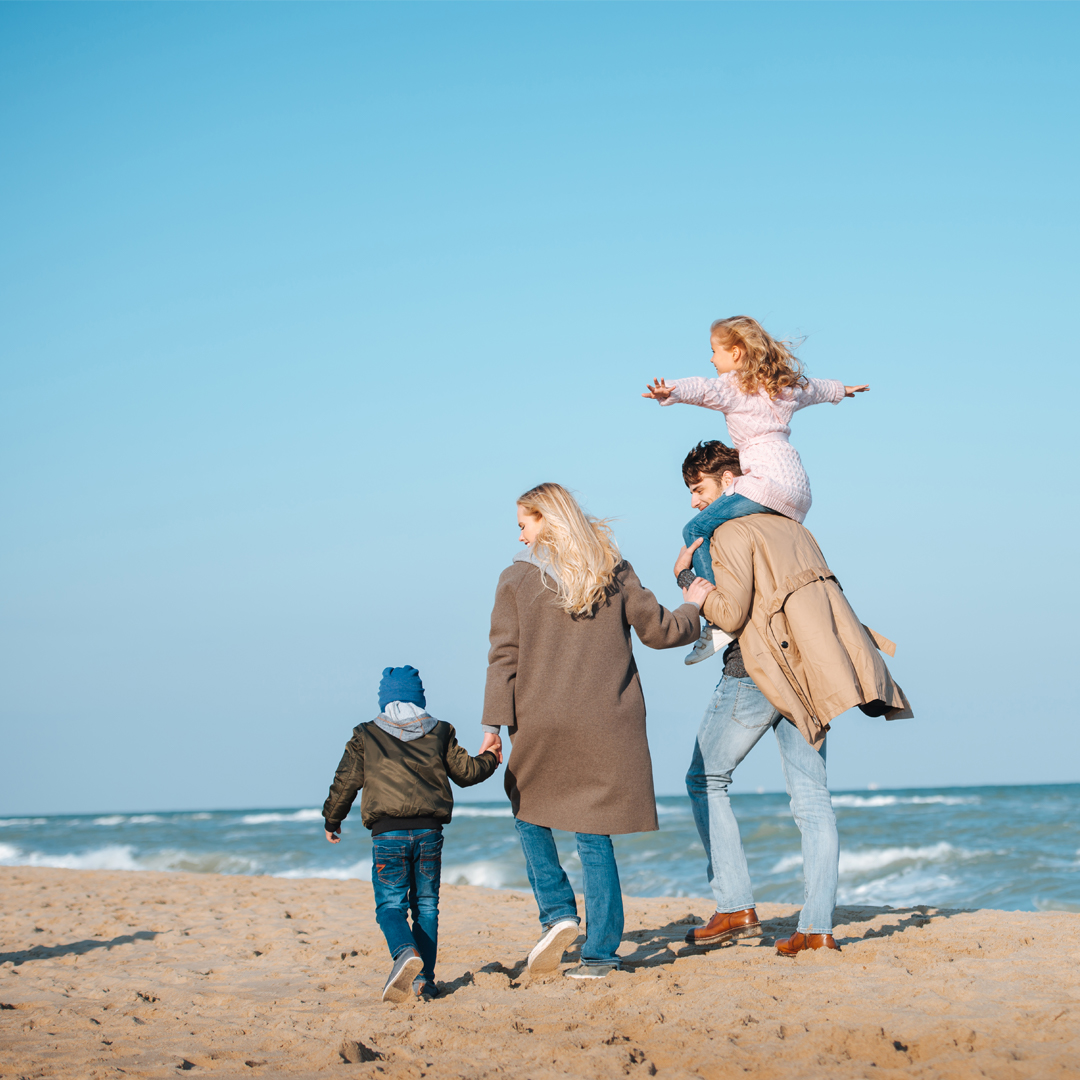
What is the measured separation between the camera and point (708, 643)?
155 inches

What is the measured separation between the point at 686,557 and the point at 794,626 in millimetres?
554

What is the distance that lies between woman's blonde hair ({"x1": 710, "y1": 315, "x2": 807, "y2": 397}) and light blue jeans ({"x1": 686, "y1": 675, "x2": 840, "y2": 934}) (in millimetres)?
1197

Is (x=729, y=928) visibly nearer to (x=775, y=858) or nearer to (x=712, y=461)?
(x=712, y=461)

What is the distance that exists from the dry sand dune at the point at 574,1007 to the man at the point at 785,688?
1.04ft

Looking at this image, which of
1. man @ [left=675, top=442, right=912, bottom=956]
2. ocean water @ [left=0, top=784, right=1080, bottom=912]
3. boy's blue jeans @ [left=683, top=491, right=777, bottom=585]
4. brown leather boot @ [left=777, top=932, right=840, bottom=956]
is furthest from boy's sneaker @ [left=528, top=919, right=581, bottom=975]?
ocean water @ [left=0, top=784, right=1080, bottom=912]

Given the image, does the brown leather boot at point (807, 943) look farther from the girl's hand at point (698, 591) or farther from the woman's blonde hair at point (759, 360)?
the woman's blonde hair at point (759, 360)

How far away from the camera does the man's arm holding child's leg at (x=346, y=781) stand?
12.2ft

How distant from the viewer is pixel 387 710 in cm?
379

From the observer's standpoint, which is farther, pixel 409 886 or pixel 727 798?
pixel 727 798

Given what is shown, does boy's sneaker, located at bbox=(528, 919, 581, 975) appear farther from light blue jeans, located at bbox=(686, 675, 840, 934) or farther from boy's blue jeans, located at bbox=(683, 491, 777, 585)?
boy's blue jeans, located at bbox=(683, 491, 777, 585)

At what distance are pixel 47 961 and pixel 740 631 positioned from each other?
4.09 meters

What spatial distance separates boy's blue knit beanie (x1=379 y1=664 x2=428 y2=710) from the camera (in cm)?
381

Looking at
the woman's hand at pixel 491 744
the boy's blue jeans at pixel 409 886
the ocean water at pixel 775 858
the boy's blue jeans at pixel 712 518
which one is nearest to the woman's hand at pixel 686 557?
the boy's blue jeans at pixel 712 518

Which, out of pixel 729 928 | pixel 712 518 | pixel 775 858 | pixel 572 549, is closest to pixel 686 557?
pixel 712 518
